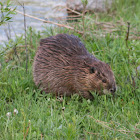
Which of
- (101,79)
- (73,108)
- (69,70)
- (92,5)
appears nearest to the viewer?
(73,108)

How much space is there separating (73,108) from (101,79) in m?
0.49

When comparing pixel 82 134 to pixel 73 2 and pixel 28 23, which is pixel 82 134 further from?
pixel 73 2

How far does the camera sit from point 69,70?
3590 millimetres

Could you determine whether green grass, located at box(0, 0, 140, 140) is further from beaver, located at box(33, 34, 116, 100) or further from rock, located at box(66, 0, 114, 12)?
rock, located at box(66, 0, 114, 12)

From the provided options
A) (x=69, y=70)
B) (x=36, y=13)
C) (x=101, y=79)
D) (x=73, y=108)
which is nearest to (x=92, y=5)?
(x=36, y=13)

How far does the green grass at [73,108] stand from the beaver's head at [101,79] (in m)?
0.12

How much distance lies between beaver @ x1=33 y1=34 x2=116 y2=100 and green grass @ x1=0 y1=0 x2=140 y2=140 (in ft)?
0.41

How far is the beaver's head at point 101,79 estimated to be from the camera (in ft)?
11.0

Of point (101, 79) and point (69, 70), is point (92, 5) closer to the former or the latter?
point (69, 70)

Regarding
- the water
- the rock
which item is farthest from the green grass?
the rock

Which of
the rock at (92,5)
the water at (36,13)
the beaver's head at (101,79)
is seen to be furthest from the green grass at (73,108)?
the rock at (92,5)

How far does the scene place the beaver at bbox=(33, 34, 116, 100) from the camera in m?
3.41

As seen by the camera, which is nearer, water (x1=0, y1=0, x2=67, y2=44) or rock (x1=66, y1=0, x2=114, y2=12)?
water (x1=0, y1=0, x2=67, y2=44)

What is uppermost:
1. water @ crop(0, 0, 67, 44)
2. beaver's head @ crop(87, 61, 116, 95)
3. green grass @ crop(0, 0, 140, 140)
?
water @ crop(0, 0, 67, 44)
